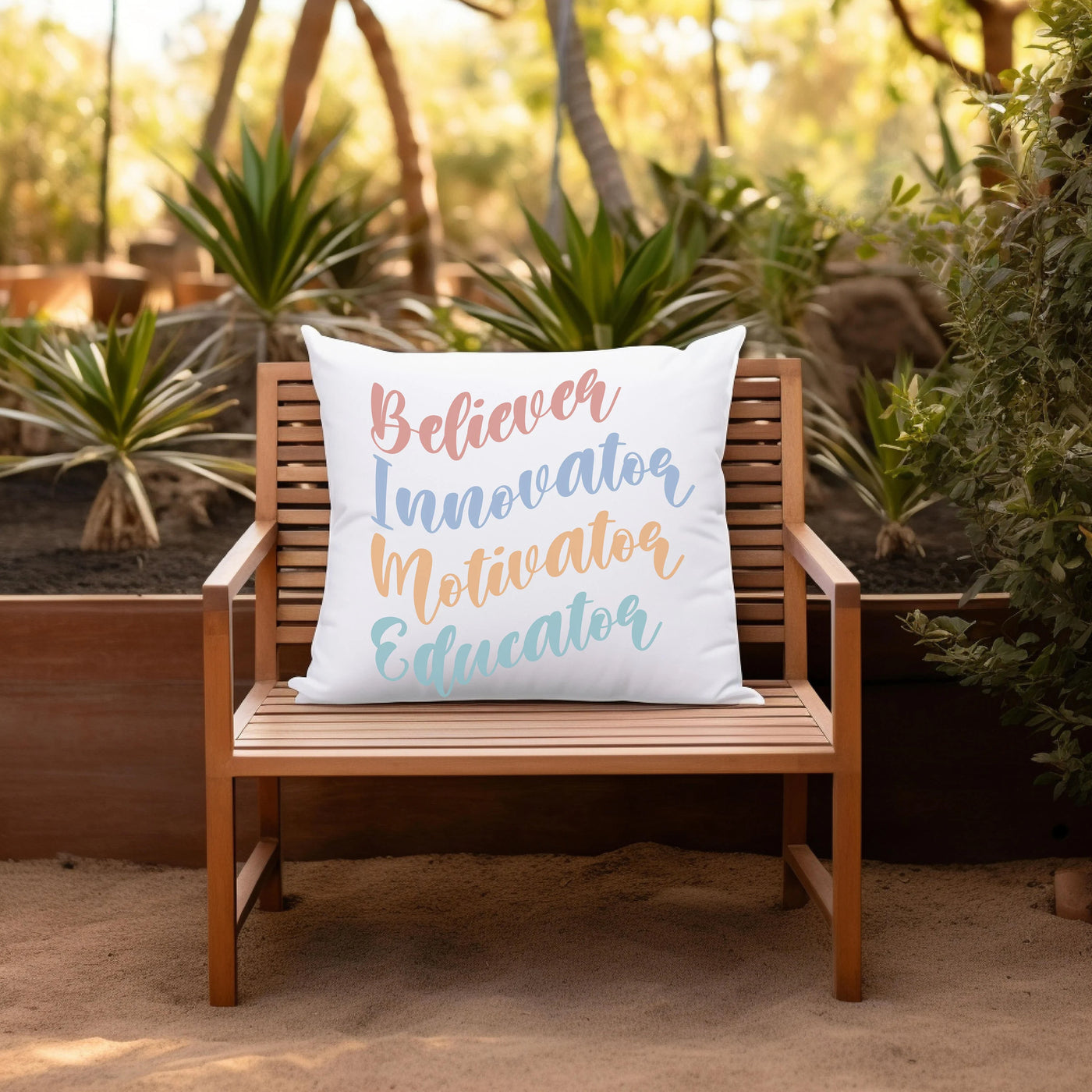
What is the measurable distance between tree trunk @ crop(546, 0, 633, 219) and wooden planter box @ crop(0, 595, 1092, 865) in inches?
78.3

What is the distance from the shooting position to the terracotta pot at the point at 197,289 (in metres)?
5.47

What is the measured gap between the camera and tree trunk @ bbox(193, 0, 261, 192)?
4602 mm

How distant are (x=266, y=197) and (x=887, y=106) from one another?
4896 mm

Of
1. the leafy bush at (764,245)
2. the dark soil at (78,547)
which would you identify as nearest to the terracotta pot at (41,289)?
the dark soil at (78,547)

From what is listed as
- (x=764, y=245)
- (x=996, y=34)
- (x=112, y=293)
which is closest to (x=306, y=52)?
(x=112, y=293)

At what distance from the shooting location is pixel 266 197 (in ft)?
9.91

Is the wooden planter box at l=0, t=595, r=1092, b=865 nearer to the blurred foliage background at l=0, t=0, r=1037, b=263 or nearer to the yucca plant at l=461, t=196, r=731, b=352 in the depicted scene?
the yucca plant at l=461, t=196, r=731, b=352

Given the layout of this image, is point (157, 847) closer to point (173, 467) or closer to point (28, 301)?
point (173, 467)

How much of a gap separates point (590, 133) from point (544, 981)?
2.75m

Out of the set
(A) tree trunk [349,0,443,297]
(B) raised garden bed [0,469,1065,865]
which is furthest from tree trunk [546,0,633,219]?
(B) raised garden bed [0,469,1065,865]

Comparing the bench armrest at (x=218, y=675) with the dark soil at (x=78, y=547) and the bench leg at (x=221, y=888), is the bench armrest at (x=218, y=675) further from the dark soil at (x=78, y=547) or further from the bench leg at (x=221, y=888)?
the dark soil at (x=78, y=547)

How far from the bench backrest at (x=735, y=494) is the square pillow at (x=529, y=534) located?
19cm

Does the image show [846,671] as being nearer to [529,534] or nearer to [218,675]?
[529,534]

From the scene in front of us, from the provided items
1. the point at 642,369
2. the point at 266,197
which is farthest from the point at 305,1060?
the point at 266,197
